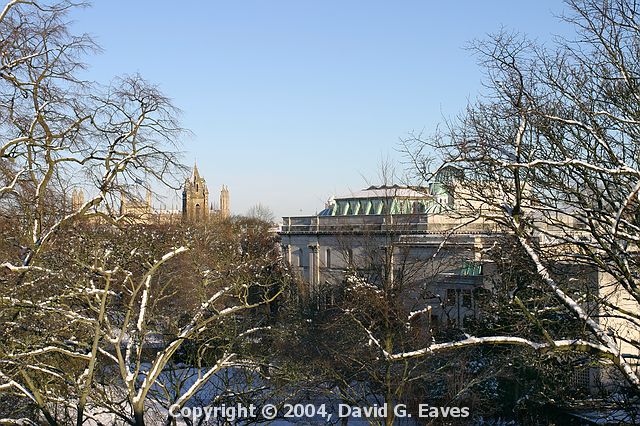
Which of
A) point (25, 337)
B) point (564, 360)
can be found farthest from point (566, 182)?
point (25, 337)

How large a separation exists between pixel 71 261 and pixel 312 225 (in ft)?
146

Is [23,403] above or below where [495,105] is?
below

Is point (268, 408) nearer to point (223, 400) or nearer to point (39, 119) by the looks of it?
point (223, 400)

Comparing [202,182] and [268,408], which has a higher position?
[202,182]

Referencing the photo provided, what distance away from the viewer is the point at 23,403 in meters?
10.9

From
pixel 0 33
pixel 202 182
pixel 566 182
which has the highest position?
pixel 202 182

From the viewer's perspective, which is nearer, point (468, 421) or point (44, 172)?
point (44, 172)

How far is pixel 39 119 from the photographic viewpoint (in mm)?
9523

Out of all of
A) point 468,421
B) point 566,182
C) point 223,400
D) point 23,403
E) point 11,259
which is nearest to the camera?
point 566,182

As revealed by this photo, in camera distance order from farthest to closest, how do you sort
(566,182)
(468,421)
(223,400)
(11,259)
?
(468,421)
(223,400)
(11,259)
(566,182)

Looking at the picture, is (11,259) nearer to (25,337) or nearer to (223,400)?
(25,337)

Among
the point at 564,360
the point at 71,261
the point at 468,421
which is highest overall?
the point at 71,261

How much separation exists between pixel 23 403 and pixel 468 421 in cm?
1122

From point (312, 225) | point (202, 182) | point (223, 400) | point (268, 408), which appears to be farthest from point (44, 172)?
point (202, 182)
